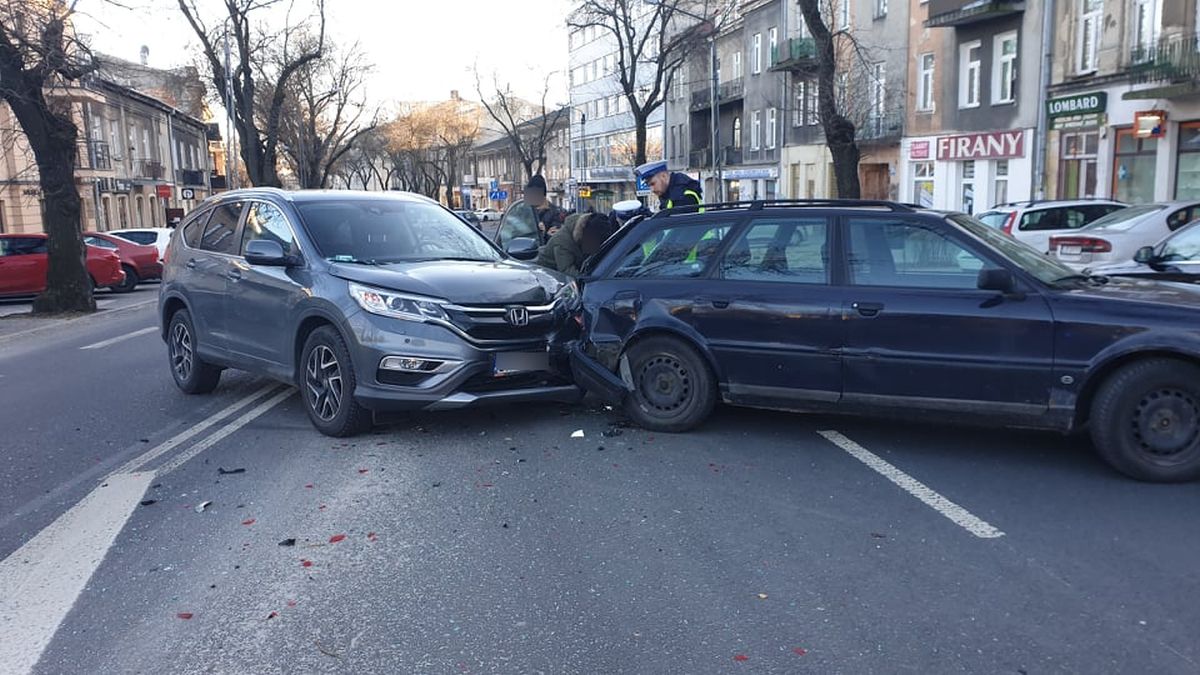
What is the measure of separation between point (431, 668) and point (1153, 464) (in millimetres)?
4279

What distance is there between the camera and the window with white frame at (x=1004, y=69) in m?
27.0

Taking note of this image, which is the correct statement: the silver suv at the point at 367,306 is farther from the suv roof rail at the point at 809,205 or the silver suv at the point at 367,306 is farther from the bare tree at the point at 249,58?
the bare tree at the point at 249,58

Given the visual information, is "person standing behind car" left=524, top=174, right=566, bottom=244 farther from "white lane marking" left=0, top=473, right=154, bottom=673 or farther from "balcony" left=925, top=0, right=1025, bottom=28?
"balcony" left=925, top=0, right=1025, bottom=28

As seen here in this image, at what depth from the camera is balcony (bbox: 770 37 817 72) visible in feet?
119

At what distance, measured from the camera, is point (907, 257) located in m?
6.43

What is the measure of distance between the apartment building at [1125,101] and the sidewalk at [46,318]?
2147 cm

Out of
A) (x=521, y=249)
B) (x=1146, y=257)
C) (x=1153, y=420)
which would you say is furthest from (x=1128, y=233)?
(x=521, y=249)

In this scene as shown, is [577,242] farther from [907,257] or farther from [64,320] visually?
[64,320]

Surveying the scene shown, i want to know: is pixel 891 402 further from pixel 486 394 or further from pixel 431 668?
pixel 431 668

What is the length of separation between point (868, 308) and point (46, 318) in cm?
1689

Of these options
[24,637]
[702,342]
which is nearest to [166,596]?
[24,637]

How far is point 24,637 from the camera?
13.1 feet

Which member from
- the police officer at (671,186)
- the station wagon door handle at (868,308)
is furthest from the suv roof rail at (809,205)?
the police officer at (671,186)

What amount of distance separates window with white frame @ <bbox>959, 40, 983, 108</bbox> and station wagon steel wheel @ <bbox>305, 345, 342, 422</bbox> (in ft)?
84.8
